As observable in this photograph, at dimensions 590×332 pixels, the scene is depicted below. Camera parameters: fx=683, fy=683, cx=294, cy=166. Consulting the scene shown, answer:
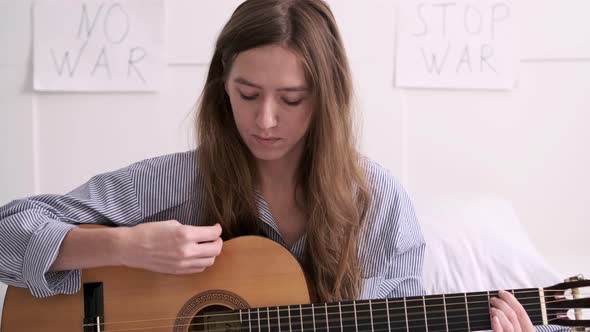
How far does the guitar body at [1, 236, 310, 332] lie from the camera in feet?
3.81

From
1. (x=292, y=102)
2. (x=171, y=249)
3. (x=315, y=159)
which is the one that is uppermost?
(x=292, y=102)

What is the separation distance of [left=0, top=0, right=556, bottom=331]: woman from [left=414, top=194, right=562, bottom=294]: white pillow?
0.61 feet

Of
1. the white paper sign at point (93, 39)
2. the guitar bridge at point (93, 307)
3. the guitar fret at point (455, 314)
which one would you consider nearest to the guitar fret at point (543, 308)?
the guitar fret at point (455, 314)

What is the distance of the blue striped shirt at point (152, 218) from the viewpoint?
1165 millimetres

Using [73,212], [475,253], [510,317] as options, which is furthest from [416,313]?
[73,212]

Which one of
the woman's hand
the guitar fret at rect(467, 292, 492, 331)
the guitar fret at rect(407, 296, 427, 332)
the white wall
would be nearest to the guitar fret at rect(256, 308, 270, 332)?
the woman's hand

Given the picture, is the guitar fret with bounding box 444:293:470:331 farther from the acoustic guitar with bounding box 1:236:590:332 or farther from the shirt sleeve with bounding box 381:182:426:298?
the shirt sleeve with bounding box 381:182:426:298

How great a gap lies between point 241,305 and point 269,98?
35 centimetres

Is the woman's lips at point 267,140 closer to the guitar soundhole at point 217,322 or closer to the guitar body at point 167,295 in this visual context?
the guitar body at point 167,295

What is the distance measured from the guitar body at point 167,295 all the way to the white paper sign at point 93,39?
0.86 meters

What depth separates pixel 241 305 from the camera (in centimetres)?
116

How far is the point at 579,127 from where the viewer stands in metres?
1.92

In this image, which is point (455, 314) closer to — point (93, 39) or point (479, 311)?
point (479, 311)

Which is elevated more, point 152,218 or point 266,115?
point 266,115
